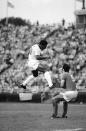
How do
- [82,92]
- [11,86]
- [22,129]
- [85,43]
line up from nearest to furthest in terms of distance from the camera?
1. [22,129]
2. [82,92]
3. [11,86]
4. [85,43]

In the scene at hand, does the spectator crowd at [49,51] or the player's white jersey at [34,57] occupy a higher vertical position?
the player's white jersey at [34,57]

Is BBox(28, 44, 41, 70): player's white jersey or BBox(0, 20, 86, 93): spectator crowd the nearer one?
BBox(28, 44, 41, 70): player's white jersey

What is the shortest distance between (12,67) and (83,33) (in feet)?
21.8

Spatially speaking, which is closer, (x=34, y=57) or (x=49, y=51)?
(x=34, y=57)

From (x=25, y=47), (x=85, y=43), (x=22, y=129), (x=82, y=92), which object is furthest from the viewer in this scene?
(x=25, y=47)

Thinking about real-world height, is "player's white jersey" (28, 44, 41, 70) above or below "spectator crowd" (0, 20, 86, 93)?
above

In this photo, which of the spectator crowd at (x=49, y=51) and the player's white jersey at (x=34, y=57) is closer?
the player's white jersey at (x=34, y=57)

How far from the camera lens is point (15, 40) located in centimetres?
4862

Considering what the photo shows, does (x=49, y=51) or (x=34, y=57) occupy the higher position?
(x=34, y=57)

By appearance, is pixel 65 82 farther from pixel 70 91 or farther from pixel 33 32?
pixel 33 32

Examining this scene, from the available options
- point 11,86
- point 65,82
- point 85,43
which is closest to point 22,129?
point 65,82

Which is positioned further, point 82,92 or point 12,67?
point 12,67

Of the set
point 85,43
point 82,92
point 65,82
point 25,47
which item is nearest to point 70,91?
point 65,82

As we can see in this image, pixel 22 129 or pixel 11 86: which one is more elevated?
pixel 22 129
